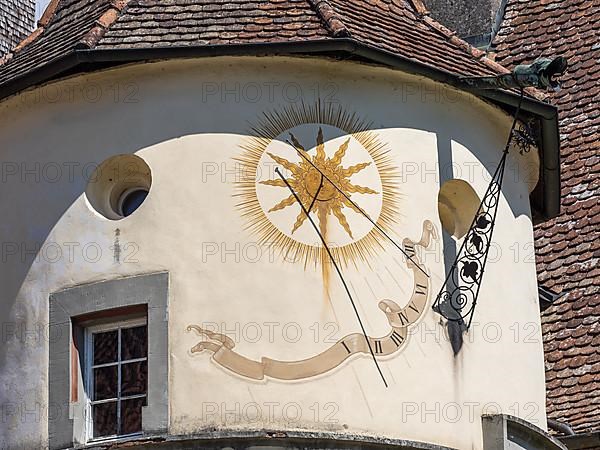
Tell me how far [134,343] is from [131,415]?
0.64m

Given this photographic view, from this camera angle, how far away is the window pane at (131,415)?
18531 mm

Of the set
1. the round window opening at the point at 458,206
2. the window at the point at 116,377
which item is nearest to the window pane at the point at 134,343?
the window at the point at 116,377

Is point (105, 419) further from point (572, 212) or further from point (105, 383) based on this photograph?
point (572, 212)

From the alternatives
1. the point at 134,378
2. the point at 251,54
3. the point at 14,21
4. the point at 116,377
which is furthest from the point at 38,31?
the point at 14,21

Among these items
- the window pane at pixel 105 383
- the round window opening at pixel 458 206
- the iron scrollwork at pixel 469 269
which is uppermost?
the round window opening at pixel 458 206

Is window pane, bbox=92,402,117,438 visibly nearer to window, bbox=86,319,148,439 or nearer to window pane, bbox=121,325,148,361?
window, bbox=86,319,148,439

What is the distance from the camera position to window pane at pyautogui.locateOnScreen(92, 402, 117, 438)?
18.7 metres

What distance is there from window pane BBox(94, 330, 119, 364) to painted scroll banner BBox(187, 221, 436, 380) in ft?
2.67

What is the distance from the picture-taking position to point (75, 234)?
19.2 m

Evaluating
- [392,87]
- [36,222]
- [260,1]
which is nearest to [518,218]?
[392,87]

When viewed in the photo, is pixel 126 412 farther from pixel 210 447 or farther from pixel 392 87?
pixel 392 87

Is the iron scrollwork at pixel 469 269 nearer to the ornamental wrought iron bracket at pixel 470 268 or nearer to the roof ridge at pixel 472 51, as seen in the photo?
the ornamental wrought iron bracket at pixel 470 268

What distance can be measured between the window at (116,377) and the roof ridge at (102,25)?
8.15 ft

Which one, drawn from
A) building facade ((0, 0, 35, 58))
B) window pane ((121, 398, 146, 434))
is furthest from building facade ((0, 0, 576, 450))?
building facade ((0, 0, 35, 58))
